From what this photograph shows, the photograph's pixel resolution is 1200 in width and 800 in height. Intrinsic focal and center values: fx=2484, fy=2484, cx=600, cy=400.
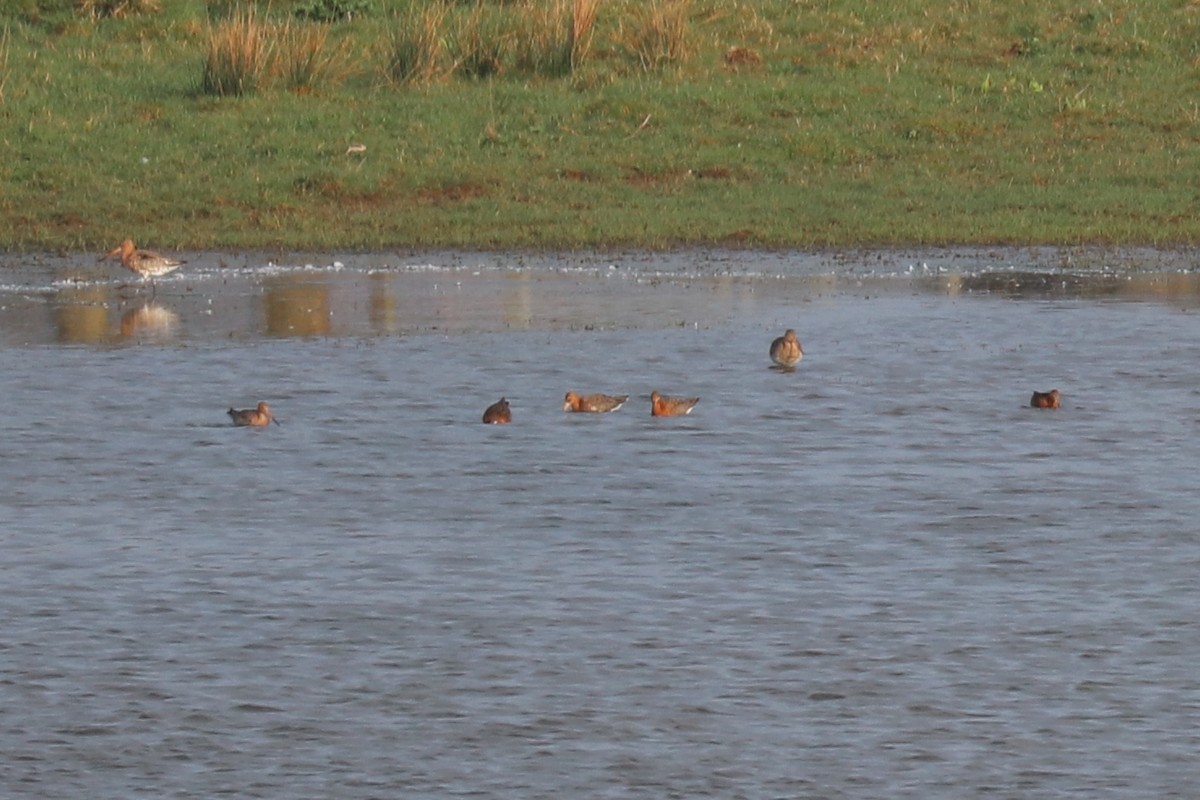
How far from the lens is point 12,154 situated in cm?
2058

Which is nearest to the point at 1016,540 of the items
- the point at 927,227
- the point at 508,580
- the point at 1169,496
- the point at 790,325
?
the point at 1169,496

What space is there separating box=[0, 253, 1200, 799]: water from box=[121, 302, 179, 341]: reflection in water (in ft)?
0.19

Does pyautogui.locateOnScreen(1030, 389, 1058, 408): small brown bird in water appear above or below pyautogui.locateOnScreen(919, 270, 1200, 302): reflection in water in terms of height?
below

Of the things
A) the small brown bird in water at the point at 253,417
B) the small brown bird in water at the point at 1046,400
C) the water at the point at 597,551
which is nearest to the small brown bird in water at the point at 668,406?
the water at the point at 597,551

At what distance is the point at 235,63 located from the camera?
22062 mm

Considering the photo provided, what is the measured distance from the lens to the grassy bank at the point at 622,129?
1977cm

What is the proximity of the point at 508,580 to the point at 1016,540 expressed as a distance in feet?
7.16

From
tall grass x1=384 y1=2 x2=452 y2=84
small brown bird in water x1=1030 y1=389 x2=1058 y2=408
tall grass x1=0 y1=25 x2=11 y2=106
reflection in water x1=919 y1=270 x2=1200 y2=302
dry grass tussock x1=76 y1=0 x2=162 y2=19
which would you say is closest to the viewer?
small brown bird in water x1=1030 y1=389 x2=1058 y2=408

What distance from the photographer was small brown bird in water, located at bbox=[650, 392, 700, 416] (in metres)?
12.9

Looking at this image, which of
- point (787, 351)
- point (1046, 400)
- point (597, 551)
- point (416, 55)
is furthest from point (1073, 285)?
point (597, 551)

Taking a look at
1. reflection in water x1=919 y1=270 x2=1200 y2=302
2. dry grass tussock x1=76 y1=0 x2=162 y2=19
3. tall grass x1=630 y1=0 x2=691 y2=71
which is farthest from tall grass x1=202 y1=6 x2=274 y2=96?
reflection in water x1=919 y1=270 x2=1200 y2=302

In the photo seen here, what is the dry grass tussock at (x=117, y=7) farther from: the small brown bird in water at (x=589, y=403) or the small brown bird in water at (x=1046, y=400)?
the small brown bird in water at (x=1046, y=400)

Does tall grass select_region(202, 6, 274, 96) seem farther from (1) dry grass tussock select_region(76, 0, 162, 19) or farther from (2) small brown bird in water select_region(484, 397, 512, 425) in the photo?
(2) small brown bird in water select_region(484, 397, 512, 425)

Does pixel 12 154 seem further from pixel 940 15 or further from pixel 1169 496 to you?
→ pixel 1169 496
